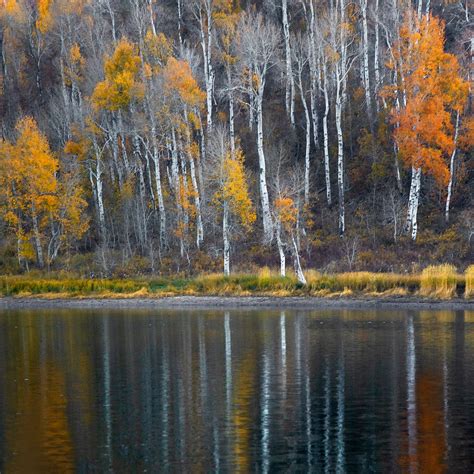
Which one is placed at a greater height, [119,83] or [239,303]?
[119,83]

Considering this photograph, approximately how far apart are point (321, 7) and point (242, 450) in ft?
173

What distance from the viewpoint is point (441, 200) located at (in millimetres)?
53469

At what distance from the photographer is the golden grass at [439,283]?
4312 centimetres

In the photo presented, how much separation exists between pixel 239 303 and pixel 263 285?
1.91m

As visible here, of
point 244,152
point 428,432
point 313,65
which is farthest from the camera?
point 244,152

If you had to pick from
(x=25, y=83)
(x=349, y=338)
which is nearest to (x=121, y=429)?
A: (x=349, y=338)

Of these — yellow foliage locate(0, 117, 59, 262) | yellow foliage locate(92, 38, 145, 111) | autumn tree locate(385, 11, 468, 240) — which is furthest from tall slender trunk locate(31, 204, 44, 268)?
autumn tree locate(385, 11, 468, 240)

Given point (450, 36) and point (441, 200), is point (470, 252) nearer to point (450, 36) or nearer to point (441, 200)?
point (441, 200)

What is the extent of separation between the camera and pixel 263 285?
47562 mm

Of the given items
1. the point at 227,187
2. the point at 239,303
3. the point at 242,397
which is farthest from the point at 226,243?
the point at 242,397

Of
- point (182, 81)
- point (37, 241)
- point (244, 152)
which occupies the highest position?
point (182, 81)

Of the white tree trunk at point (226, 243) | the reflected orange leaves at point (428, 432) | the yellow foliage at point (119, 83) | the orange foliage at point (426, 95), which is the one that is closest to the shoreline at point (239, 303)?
the white tree trunk at point (226, 243)

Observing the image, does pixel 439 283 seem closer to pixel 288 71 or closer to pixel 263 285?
pixel 263 285

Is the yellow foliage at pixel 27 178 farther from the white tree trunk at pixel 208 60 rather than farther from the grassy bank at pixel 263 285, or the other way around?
the white tree trunk at pixel 208 60
